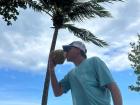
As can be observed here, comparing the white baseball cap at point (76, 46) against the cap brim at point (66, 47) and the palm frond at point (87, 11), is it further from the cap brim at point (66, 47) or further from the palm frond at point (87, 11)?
the palm frond at point (87, 11)

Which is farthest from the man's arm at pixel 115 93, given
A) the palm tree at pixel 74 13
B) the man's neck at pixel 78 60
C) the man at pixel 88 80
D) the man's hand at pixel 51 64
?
the palm tree at pixel 74 13

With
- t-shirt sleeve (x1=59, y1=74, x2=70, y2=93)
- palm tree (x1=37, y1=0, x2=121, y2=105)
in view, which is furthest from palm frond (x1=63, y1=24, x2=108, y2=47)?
t-shirt sleeve (x1=59, y1=74, x2=70, y2=93)

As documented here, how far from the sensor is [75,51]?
5098mm

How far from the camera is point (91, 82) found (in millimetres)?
4918

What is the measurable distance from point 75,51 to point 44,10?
19986 mm

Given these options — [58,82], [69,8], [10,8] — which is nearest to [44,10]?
[69,8]

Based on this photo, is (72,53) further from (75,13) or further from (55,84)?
(75,13)

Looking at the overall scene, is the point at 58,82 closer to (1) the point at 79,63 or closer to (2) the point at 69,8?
(1) the point at 79,63

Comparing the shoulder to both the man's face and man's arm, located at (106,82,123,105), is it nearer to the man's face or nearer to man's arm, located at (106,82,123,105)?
the man's face

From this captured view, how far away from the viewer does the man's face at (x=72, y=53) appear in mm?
5082

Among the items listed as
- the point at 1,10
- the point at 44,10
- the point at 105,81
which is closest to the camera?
the point at 105,81

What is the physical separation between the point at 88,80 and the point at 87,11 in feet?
69.3

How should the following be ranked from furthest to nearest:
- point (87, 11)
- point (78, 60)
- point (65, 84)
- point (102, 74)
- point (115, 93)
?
point (87, 11), point (65, 84), point (78, 60), point (102, 74), point (115, 93)

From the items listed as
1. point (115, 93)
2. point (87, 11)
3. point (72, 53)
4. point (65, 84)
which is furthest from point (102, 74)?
point (87, 11)
